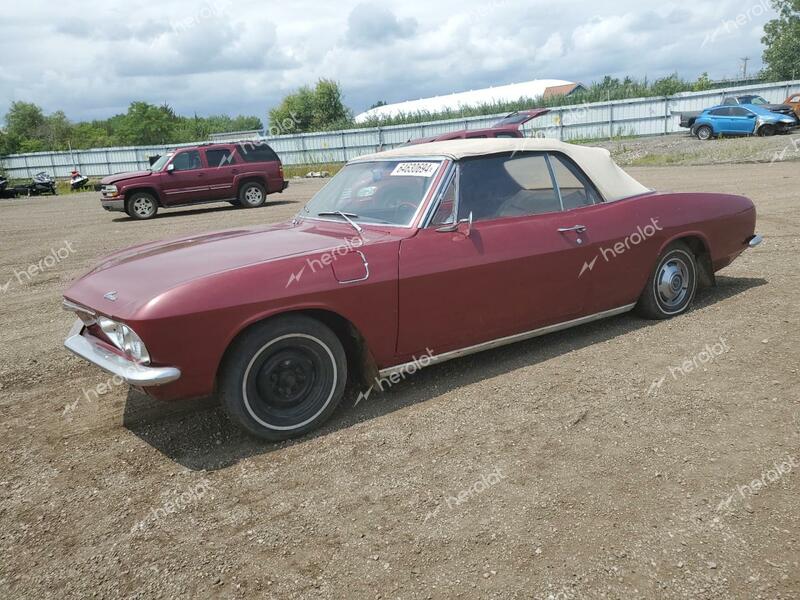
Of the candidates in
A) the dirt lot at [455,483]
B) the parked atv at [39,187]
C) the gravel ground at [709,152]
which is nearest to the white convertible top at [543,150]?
the dirt lot at [455,483]

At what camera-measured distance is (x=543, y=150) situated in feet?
14.7

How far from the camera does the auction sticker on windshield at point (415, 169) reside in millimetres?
4016

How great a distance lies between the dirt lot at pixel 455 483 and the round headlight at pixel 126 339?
1.96 ft

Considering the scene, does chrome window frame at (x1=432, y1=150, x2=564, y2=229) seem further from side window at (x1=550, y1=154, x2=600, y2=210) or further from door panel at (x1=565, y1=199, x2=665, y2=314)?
door panel at (x1=565, y1=199, x2=665, y2=314)

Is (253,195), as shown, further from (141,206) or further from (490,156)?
(490,156)

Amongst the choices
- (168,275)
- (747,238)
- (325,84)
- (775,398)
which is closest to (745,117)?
(747,238)

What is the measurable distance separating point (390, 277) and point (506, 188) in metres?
1.20

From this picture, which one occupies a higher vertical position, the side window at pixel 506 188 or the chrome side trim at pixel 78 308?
the side window at pixel 506 188

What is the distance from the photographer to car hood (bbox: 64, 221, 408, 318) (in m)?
3.20

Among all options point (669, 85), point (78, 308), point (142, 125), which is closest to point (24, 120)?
point (142, 125)

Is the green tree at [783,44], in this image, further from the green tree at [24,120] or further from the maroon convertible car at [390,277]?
the green tree at [24,120]

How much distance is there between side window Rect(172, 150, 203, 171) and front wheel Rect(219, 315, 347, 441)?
13.9 metres

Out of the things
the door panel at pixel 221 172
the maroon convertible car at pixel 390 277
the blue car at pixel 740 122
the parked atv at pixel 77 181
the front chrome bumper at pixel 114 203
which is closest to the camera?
the maroon convertible car at pixel 390 277

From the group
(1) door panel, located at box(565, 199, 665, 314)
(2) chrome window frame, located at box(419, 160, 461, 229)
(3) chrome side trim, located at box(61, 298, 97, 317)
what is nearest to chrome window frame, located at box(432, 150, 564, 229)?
(2) chrome window frame, located at box(419, 160, 461, 229)
